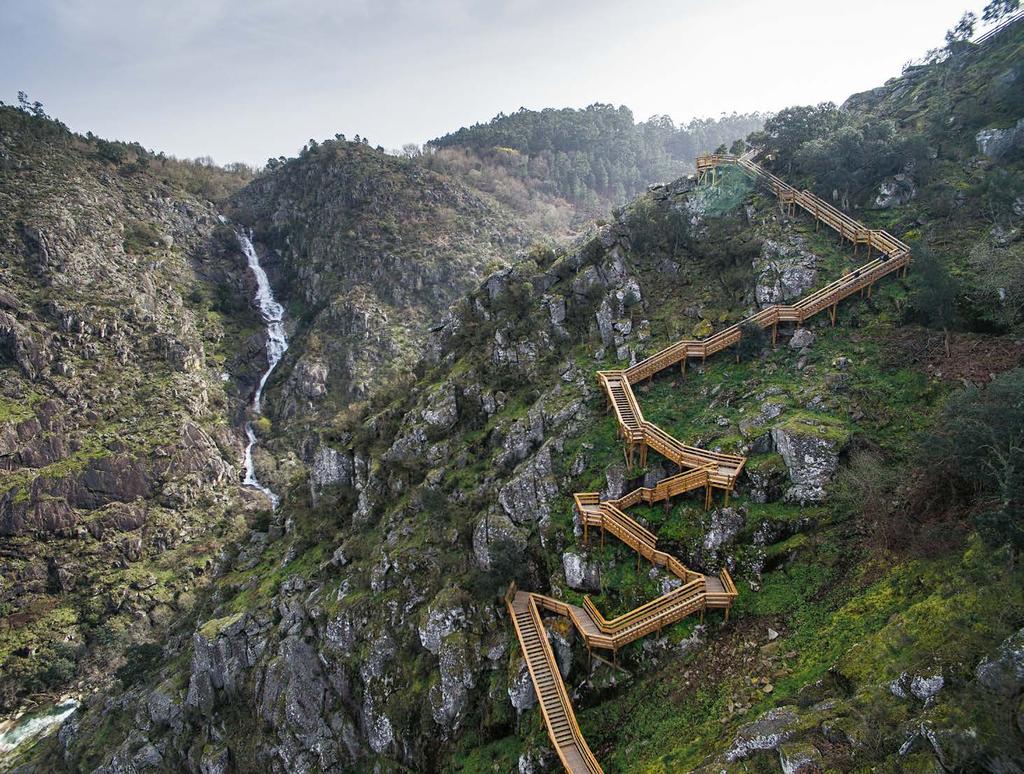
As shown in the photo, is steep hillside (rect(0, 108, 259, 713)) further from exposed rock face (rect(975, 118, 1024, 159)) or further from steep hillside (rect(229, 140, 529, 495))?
exposed rock face (rect(975, 118, 1024, 159))

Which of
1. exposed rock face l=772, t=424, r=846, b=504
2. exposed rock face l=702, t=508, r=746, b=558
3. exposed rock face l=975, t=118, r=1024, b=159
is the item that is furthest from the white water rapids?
exposed rock face l=975, t=118, r=1024, b=159

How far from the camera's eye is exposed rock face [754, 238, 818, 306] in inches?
Result: 1308

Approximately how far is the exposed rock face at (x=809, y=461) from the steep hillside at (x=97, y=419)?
147ft

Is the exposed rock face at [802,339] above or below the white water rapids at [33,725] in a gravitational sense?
above

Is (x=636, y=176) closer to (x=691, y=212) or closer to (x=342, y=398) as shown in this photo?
(x=342, y=398)

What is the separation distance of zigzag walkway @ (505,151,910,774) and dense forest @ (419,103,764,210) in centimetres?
10993

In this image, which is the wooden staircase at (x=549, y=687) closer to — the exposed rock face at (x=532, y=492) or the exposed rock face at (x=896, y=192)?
the exposed rock face at (x=532, y=492)

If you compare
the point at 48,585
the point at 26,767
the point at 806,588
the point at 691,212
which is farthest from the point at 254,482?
the point at 806,588

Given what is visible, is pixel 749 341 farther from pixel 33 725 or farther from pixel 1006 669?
pixel 33 725

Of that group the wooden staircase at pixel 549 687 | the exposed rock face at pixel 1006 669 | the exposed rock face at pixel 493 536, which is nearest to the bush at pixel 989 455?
the exposed rock face at pixel 1006 669

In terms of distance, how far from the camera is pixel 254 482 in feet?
260

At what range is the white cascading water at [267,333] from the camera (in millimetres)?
80350

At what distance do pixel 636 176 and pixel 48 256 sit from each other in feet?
424

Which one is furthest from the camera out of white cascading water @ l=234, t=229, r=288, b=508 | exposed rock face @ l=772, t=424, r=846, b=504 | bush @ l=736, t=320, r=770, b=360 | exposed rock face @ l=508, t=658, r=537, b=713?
white cascading water @ l=234, t=229, r=288, b=508
